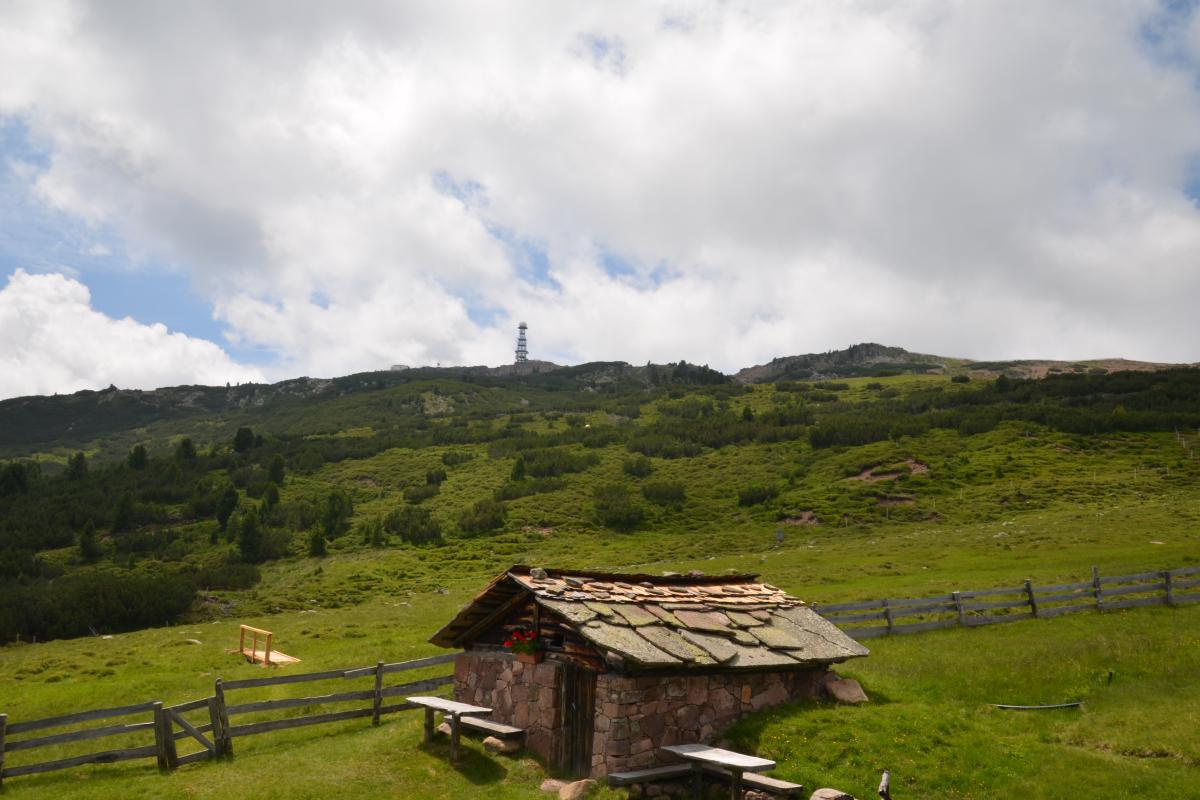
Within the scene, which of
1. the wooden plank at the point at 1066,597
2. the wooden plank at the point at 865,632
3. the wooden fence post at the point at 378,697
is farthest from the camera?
the wooden plank at the point at 1066,597

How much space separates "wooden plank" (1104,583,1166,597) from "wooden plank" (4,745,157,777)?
28.5 metres

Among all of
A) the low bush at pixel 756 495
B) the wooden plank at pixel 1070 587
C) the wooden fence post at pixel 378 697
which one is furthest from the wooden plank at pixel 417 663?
the low bush at pixel 756 495

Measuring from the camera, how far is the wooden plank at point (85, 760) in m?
14.1

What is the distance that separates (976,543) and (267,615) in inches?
1664

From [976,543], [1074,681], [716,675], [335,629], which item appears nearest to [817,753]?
[716,675]

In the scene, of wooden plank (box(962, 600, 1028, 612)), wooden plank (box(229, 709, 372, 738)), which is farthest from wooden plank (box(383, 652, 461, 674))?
wooden plank (box(962, 600, 1028, 612))

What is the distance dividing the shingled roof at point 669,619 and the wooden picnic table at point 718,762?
4.65 feet

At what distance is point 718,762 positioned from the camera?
11.4 meters

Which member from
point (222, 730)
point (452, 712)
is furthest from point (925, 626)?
point (222, 730)

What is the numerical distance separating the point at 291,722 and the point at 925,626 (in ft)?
63.2

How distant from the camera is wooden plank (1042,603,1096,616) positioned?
938 inches

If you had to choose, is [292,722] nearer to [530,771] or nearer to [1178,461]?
[530,771]

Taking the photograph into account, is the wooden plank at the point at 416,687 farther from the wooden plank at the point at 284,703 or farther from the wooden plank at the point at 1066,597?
the wooden plank at the point at 1066,597

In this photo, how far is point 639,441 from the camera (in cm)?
9725
